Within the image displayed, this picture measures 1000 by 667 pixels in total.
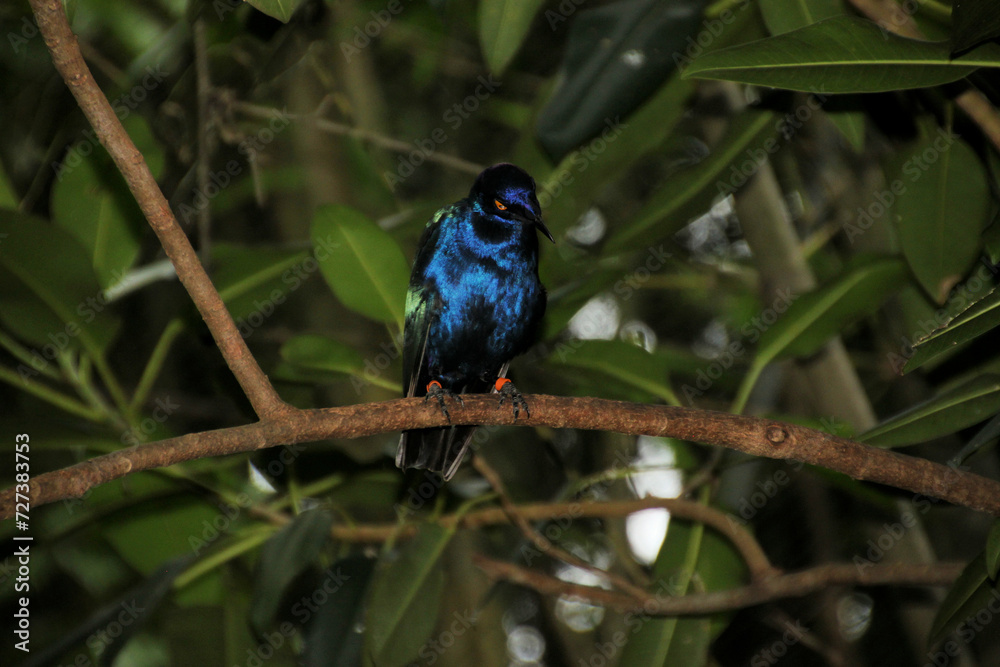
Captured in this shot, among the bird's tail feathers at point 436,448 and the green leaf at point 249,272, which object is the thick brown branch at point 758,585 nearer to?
the bird's tail feathers at point 436,448

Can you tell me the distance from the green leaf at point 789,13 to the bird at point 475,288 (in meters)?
1.03

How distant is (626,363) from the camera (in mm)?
3236

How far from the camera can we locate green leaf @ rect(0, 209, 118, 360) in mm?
2902

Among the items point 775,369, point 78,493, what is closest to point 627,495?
point 775,369

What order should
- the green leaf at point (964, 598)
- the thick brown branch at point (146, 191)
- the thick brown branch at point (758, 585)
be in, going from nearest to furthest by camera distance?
1. the thick brown branch at point (146, 191)
2. the green leaf at point (964, 598)
3. the thick brown branch at point (758, 585)

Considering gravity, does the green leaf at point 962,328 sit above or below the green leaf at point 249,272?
below

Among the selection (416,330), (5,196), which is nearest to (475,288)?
(416,330)

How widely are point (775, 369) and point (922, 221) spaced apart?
98cm

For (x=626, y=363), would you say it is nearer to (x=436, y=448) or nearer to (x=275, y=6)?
(x=436, y=448)

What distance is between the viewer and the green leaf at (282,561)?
2830mm

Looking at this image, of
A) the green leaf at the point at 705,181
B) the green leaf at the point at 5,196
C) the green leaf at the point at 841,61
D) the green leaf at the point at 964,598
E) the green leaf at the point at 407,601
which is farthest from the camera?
→ the green leaf at the point at 5,196

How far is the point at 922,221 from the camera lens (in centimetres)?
294

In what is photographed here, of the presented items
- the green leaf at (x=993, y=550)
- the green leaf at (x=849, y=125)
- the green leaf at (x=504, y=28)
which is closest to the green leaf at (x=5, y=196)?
the green leaf at (x=504, y=28)

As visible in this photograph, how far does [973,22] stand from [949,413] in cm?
108
